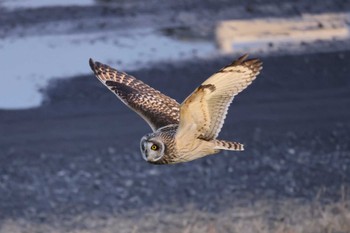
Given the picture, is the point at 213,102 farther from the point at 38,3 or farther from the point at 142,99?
the point at 38,3

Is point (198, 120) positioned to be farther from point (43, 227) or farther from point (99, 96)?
point (99, 96)

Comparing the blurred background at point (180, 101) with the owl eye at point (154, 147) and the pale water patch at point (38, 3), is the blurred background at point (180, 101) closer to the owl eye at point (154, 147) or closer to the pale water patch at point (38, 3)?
the pale water patch at point (38, 3)

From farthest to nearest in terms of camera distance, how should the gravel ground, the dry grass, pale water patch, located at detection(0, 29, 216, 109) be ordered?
pale water patch, located at detection(0, 29, 216, 109)
the gravel ground
the dry grass

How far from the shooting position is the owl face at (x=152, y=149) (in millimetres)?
6340

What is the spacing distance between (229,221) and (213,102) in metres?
5.06

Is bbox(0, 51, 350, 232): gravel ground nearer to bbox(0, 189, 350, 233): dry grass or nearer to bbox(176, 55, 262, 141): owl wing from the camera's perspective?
bbox(0, 189, 350, 233): dry grass

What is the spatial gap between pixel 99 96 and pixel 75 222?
4262 mm

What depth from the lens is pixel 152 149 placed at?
6410 millimetres

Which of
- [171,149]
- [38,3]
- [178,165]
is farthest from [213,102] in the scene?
[38,3]

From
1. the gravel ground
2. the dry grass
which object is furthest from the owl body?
the gravel ground

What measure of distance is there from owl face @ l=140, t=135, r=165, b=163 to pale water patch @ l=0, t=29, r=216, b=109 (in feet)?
29.3

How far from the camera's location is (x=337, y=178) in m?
12.9

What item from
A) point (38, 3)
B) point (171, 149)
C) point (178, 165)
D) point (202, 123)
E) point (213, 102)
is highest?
point (213, 102)

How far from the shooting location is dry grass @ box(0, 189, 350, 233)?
35.6 ft
